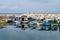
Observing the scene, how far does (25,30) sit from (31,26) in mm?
294

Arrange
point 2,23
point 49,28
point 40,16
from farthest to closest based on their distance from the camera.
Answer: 1. point 40,16
2. point 2,23
3. point 49,28

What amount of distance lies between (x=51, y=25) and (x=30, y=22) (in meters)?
0.84

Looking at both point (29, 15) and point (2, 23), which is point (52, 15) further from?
point (2, 23)

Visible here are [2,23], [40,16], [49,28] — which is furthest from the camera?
[40,16]

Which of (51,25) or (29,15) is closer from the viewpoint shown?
(51,25)

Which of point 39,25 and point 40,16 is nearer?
point 39,25

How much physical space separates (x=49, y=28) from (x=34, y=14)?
1.28m

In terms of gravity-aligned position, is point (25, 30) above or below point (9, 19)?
below

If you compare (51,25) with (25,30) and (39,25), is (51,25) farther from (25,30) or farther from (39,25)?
(25,30)

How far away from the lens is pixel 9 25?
5.75 metres

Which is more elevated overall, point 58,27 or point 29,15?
point 29,15

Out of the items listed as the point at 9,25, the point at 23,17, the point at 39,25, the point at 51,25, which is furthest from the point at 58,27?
the point at 9,25

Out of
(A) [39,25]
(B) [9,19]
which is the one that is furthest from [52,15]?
(B) [9,19]

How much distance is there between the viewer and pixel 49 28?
17.9ft
